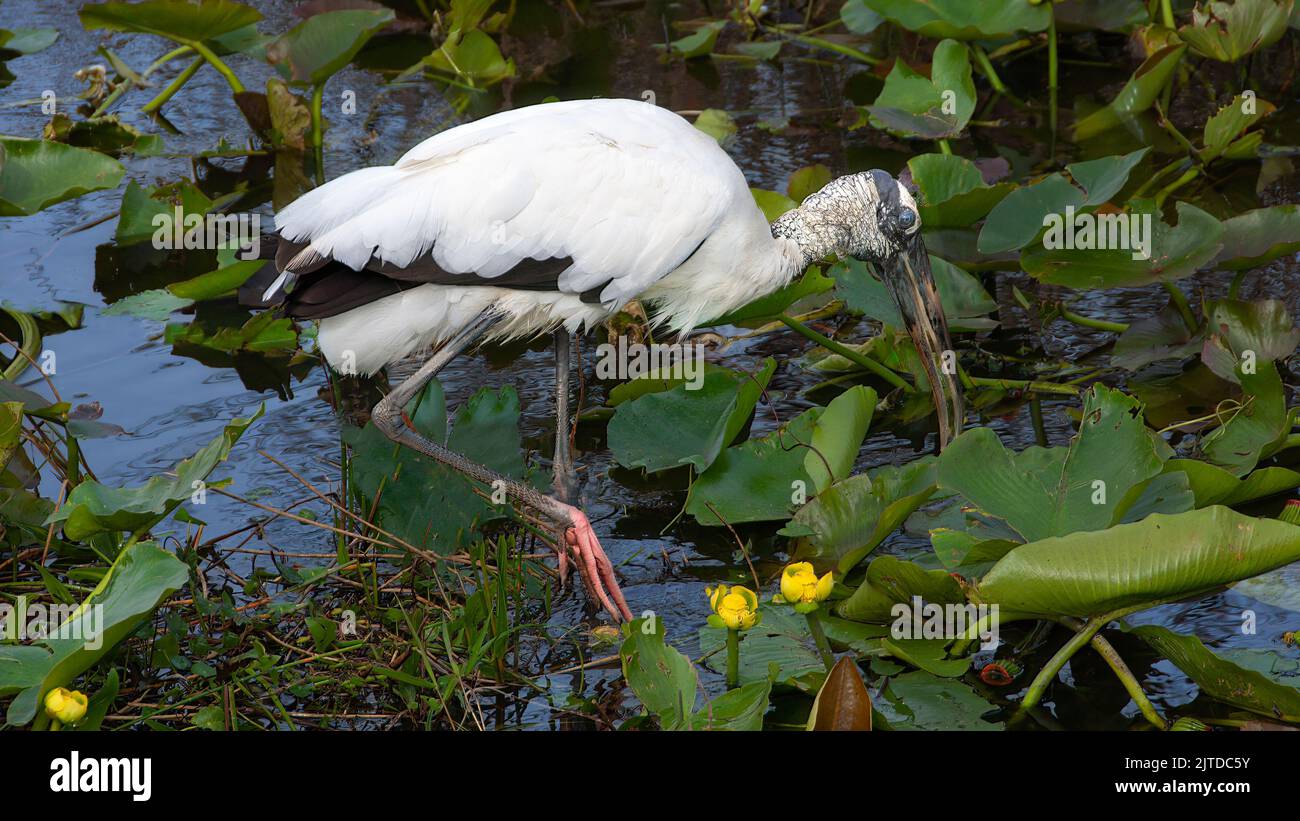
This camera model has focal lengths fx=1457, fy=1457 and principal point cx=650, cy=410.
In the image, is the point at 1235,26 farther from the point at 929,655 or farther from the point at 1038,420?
the point at 929,655

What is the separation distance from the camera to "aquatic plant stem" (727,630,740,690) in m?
3.01

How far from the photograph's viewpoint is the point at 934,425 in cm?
455

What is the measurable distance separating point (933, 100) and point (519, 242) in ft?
6.99

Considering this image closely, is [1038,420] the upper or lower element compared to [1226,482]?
upper

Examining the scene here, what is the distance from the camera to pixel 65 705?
2699 mm

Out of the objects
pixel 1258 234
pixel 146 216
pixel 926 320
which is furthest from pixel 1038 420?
pixel 146 216

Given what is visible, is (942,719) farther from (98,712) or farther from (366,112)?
(366,112)

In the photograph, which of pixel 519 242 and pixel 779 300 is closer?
pixel 519 242

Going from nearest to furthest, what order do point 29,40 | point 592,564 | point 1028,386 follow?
point 592,564, point 1028,386, point 29,40

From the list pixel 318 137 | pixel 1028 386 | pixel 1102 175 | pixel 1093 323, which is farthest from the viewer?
pixel 318 137

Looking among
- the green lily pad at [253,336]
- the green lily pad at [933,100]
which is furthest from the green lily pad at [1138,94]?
the green lily pad at [253,336]

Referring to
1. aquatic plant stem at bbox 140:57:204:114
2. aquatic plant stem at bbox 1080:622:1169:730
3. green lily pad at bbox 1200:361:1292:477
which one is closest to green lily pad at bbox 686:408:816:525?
aquatic plant stem at bbox 1080:622:1169:730

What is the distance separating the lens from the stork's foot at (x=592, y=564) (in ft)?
11.9

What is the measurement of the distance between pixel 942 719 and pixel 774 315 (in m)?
1.60
